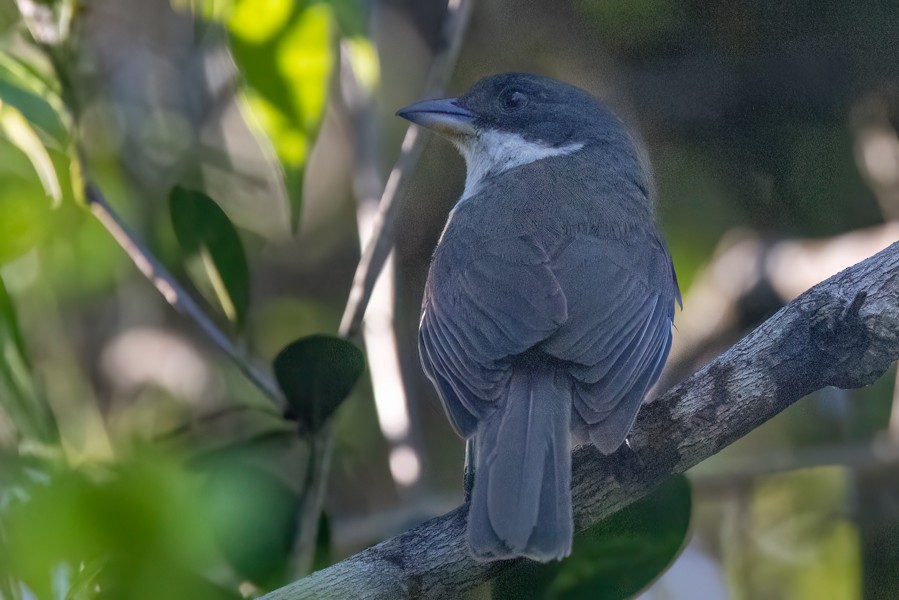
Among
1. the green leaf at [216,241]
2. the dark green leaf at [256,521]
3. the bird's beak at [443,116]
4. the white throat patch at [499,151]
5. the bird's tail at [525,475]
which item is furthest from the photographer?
the white throat patch at [499,151]

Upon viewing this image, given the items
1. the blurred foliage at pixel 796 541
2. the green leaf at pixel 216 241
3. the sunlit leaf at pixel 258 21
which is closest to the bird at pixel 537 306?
the green leaf at pixel 216 241

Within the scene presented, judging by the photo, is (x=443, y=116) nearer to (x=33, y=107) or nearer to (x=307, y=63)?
(x=307, y=63)

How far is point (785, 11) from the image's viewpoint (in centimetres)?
513

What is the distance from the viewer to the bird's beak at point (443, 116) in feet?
12.9

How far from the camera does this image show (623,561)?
9.09 feet

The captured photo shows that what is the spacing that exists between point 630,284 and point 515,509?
0.98 metres

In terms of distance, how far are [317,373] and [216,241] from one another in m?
0.54

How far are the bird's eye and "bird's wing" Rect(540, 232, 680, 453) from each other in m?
0.91

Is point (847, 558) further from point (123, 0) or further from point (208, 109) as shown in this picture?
point (123, 0)

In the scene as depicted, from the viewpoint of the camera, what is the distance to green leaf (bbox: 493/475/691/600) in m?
2.75

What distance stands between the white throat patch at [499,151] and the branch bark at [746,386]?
1.56 m

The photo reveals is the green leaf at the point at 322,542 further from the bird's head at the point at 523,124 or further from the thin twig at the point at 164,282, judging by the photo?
the bird's head at the point at 523,124

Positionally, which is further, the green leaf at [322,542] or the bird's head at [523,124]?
the bird's head at [523,124]

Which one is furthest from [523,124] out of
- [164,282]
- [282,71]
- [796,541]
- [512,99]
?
[796,541]
